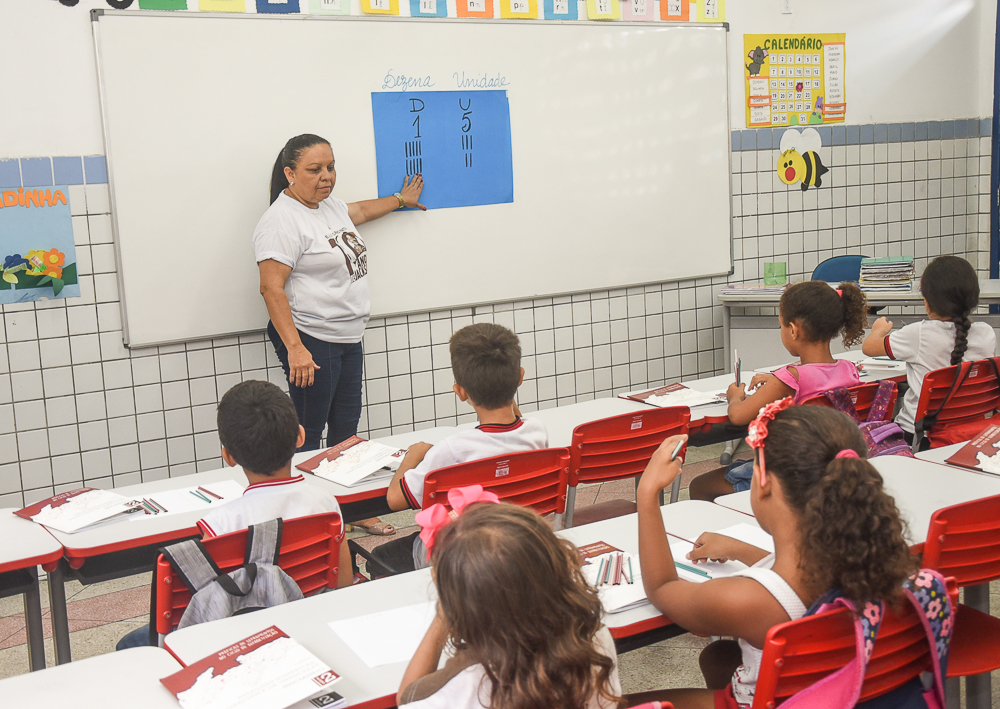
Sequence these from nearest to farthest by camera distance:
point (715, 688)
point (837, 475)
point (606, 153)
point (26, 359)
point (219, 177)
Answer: point (837, 475) → point (715, 688) → point (26, 359) → point (219, 177) → point (606, 153)

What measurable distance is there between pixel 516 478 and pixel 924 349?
1.79 meters

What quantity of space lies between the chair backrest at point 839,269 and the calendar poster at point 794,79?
855mm

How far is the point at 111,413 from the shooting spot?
3.91 metres

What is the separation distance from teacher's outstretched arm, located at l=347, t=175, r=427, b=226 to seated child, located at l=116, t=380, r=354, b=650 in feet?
6.65

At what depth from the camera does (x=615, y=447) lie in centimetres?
295

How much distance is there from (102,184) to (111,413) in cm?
94

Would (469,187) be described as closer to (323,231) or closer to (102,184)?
(323,231)

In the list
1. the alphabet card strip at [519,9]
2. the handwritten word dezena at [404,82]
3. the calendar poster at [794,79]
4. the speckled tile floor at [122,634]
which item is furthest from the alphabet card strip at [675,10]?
the speckled tile floor at [122,634]

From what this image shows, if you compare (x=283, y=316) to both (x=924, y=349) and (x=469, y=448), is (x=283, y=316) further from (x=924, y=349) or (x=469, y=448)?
(x=924, y=349)

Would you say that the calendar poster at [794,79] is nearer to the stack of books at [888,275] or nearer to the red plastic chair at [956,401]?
the stack of books at [888,275]

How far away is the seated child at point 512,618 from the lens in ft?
4.05

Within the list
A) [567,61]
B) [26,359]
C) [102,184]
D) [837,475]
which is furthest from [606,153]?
[837,475]

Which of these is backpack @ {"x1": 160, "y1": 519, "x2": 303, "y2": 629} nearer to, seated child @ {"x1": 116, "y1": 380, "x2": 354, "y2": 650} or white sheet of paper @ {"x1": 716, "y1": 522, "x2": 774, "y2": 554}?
seated child @ {"x1": 116, "y1": 380, "x2": 354, "y2": 650}

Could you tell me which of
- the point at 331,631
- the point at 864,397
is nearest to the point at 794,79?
the point at 864,397
